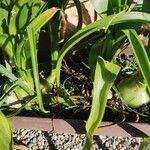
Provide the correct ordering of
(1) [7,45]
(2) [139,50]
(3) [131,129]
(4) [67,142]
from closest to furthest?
(2) [139,50] < (1) [7,45] < (3) [131,129] < (4) [67,142]

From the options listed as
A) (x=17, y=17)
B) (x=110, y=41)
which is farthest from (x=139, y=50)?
(x=17, y=17)

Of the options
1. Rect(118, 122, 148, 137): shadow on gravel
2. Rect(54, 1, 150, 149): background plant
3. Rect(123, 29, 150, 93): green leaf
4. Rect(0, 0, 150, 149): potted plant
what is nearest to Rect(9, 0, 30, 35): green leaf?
Rect(0, 0, 150, 149): potted plant

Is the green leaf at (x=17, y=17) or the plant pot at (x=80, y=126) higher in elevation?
the green leaf at (x=17, y=17)

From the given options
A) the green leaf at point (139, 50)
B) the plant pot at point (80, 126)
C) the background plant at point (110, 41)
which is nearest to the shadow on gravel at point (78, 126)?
the plant pot at point (80, 126)

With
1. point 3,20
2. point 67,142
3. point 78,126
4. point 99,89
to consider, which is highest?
point 3,20

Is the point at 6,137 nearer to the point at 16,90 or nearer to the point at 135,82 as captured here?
the point at 16,90

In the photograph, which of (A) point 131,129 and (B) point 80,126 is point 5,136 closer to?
(B) point 80,126

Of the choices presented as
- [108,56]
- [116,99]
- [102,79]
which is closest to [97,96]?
[102,79]

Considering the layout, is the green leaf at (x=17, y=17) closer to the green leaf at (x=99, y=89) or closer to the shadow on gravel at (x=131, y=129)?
the green leaf at (x=99, y=89)
